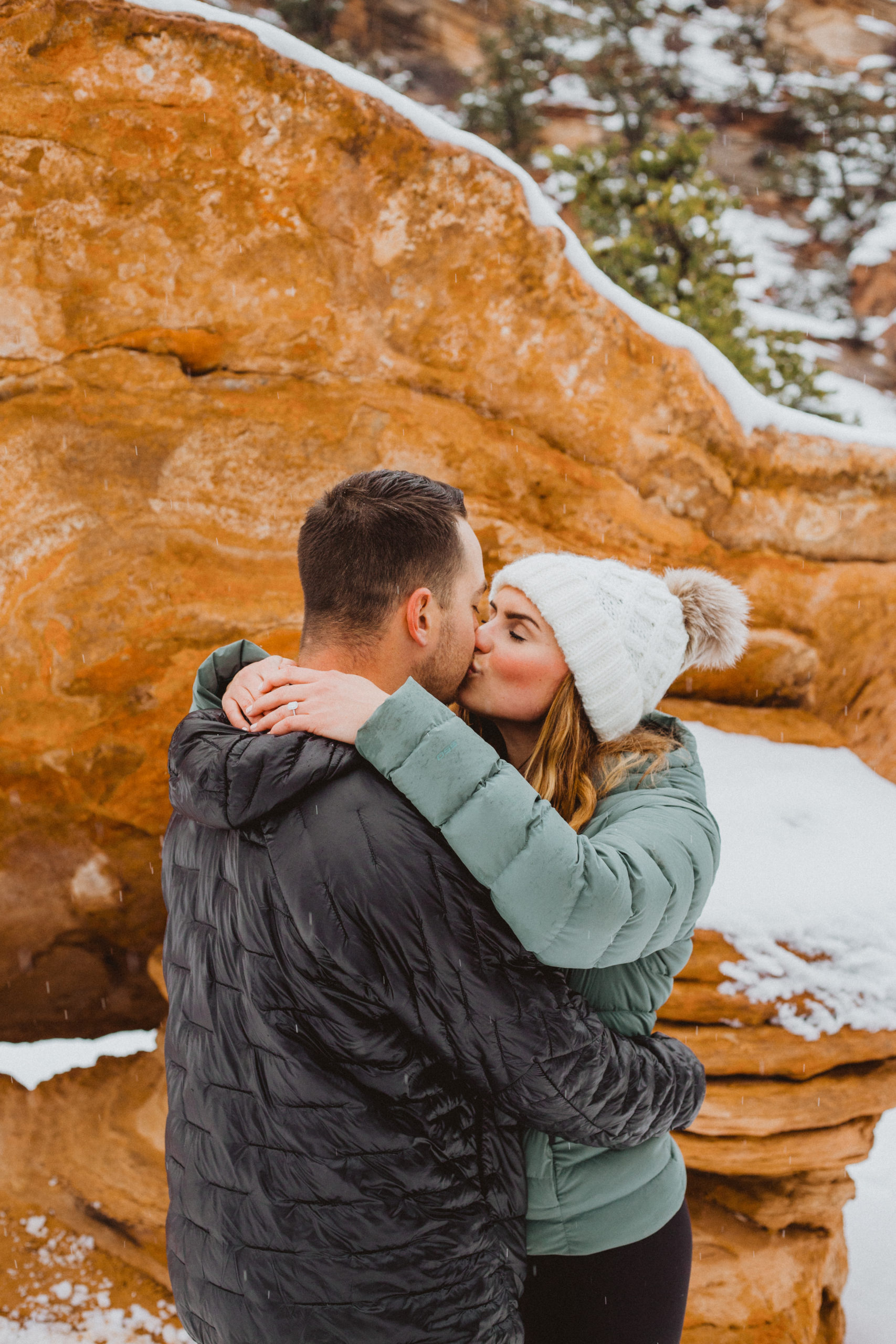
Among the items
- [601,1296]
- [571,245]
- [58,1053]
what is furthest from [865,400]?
[601,1296]

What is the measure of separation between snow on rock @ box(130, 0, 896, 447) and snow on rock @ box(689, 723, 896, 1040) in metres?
1.58

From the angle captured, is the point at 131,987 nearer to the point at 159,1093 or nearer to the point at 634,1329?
the point at 159,1093

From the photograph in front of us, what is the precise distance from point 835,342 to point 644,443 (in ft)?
61.2

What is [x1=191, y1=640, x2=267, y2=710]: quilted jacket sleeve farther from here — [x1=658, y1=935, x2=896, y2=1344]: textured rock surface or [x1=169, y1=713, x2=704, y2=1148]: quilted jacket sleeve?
[x1=658, y1=935, x2=896, y2=1344]: textured rock surface

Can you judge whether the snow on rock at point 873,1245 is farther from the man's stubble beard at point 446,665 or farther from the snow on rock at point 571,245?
the man's stubble beard at point 446,665

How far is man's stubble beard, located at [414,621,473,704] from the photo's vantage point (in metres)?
1.88

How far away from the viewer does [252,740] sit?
1.52 metres

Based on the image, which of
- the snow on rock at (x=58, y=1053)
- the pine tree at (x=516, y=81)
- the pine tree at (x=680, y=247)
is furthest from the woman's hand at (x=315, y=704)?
the pine tree at (x=516, y=81)

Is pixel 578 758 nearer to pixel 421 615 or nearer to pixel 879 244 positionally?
pixel 421 615

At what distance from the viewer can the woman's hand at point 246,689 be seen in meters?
1.73

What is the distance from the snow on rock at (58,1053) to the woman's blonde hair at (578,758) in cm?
291

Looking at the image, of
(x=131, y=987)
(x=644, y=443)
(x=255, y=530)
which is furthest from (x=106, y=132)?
(x=131, y=987)

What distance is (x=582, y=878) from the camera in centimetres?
144

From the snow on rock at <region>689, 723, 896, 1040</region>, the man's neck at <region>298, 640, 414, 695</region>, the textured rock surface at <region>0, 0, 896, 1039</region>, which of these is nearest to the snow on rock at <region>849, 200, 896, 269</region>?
the textured rock surface at <region>0, 0, 896, 1039</region>
